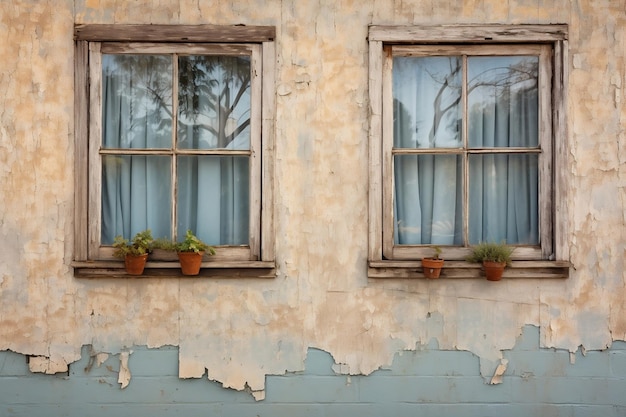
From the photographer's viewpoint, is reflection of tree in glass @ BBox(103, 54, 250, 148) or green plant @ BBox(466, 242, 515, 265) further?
reflection of tree in glass @ BBox(103, 54, 250, 148)

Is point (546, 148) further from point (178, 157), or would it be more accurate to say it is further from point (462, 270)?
point (178, 157)

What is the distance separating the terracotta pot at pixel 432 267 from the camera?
3.72 meters

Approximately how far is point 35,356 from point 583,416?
351 cm

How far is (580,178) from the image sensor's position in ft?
12.6

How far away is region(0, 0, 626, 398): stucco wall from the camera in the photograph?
3828 millimetres

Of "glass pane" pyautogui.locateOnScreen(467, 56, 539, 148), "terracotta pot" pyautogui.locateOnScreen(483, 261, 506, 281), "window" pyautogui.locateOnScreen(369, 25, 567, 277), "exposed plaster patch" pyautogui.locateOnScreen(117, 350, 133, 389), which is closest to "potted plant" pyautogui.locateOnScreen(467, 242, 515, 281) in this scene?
"terracotta pot" pyautogui.locateOnScreen(483, 261, 506, 281)

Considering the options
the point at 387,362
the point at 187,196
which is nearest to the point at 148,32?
the point at 187,196

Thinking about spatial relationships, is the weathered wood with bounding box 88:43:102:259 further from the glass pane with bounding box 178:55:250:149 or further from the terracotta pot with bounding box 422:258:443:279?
the terracotta pot with bounding box 422:258:443:279

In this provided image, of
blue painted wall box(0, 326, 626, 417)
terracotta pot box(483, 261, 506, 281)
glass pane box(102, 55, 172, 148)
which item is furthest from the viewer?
glass pane box(102, 55, 172, 148)

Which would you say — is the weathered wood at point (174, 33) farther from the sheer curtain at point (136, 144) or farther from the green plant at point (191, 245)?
the green plant at point (191, 245)

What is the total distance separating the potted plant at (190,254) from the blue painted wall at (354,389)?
0.56 m

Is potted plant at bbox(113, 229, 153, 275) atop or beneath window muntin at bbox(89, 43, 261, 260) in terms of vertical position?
beneath

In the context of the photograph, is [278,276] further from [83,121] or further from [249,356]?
[83,121]

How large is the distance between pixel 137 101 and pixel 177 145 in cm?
40
